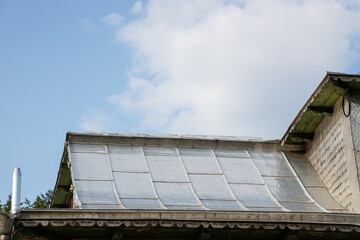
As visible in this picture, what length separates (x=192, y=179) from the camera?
16.0 metres

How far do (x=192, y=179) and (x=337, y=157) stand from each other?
11.0 ft

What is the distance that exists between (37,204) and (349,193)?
15.7m

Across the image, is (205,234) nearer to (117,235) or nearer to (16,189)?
(117,235)

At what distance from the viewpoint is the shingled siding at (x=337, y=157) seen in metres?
15.7

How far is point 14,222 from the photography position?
12.8 metres

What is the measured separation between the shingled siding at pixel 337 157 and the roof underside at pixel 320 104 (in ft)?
0.60

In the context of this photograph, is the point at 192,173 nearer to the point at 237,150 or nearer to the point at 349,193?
the point at 237,150

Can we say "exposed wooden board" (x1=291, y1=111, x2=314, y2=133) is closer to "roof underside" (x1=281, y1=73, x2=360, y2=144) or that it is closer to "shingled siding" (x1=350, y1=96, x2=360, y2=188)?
"roof underside" (x1=281, y1=73, x2=360, y2=144)

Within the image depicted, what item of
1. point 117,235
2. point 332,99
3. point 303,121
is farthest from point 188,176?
point 332,99

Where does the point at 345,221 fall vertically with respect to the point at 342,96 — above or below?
below

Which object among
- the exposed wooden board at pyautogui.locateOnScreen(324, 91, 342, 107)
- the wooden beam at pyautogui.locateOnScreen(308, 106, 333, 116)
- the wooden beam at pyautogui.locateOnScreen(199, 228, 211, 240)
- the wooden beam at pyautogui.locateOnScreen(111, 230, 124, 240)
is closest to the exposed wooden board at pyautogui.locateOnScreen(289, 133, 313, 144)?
the wooden beam at pyautogui.locateOnScreen(308, 106, 333, 116)

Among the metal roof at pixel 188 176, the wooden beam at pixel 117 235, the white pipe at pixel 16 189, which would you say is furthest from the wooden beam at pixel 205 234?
the white pipe at pixel 16 189

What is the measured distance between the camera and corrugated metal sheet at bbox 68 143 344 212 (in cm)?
1480

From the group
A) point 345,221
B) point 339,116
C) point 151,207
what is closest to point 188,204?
point 151,207
